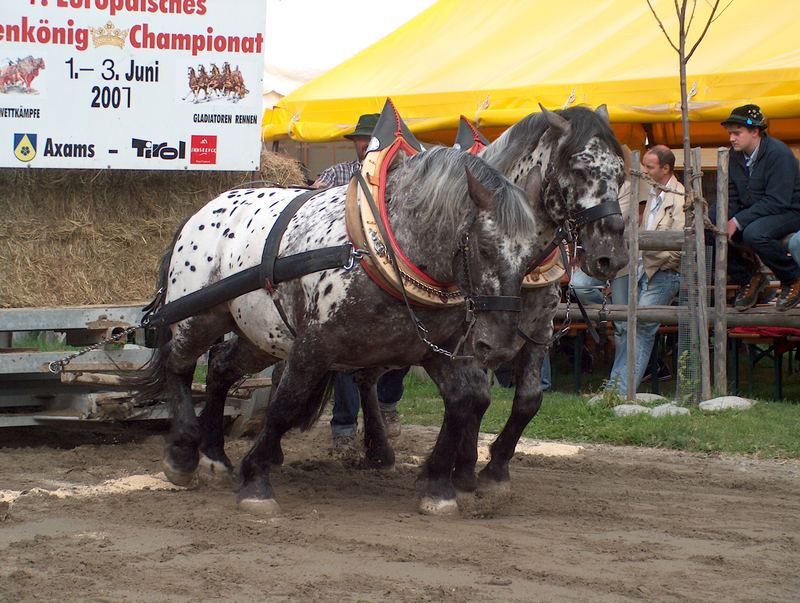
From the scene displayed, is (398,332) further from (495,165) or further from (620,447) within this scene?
(620,447)

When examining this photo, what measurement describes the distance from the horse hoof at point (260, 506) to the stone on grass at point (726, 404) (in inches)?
158

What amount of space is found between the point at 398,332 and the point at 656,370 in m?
5.22

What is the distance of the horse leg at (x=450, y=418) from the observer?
531 cm

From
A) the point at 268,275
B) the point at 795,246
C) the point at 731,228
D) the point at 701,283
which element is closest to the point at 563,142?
the point at 268,275

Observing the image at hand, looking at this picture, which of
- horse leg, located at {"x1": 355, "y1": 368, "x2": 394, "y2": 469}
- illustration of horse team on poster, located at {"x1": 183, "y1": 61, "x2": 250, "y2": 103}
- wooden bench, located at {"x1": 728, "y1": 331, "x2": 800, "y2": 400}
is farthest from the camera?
wooden bench, located at {"x1": 728, "y1": 331, "x2": 800, "y2": 400}

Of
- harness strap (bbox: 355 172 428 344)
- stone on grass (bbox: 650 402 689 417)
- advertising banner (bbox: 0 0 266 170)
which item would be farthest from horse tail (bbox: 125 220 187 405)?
stone on grass (bbox: 650 402 689 417)

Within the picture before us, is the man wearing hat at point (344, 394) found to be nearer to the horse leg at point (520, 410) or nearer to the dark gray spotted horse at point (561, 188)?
the horse leg at point (520, 410)

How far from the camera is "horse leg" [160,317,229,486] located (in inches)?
242

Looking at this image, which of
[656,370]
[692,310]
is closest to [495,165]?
[692,310]

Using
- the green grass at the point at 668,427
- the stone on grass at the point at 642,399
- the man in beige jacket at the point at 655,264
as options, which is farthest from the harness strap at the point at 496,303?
the man in beige jacket at the point at 655,264

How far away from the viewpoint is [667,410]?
27.4 ft

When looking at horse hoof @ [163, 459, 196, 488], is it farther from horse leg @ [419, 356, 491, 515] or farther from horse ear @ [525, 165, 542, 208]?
horse ear @ [525, 165, 542, 208]

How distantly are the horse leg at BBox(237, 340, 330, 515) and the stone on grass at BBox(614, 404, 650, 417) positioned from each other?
11.4ft

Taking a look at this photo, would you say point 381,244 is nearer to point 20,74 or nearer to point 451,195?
point 451,195
